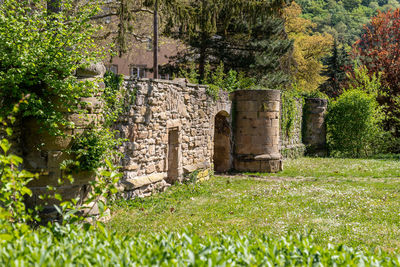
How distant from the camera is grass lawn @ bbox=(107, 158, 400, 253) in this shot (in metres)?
6.08

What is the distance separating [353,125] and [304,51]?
54.9 ft

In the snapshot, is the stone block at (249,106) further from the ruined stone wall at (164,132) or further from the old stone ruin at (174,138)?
the ruined stone wall at (164,132)

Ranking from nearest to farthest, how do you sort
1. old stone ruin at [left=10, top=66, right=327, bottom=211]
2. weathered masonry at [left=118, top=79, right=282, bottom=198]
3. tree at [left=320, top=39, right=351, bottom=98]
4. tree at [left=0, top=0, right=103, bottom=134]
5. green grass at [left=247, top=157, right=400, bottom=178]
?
1. tree at [left=0, top=0, right=103, bottom=134]
2. old stone ruin at [left=10, top=66, right=327, bottom=211]
3. weathered masonry at [left=118, top=79, right=282, bottom=198]
4. green grass at [left=247, top=157, right=400, bottom=178]
5. tree at [left=320, top=39, right=351, bottom=98]

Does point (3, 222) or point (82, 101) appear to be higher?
point (82, 101)

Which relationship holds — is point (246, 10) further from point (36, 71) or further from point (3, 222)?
point (3, 222)

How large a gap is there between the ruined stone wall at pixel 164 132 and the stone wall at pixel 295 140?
6282mm

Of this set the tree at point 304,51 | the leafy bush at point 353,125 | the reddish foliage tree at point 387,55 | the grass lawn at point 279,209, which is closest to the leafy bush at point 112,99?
the grass lawn at point 279,209

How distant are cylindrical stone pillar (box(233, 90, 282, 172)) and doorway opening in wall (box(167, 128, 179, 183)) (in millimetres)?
3763

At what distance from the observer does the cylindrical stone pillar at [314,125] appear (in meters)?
20.3

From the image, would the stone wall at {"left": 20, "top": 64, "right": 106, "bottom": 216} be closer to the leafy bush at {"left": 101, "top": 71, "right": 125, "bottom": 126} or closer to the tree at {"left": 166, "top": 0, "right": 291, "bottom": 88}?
the leafy bush at {"left": 101, "top": 71, "right": 125, "bottom": 126}

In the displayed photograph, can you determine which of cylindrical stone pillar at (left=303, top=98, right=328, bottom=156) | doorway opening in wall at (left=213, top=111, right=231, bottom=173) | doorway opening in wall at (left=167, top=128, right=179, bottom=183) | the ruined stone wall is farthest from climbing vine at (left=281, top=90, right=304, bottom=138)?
doorway opening in wall at (left=167, top=128, right=179, bottom=183)

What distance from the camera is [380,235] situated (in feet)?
19.6

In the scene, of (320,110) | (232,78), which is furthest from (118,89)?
(320,110)

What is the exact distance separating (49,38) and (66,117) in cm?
115
